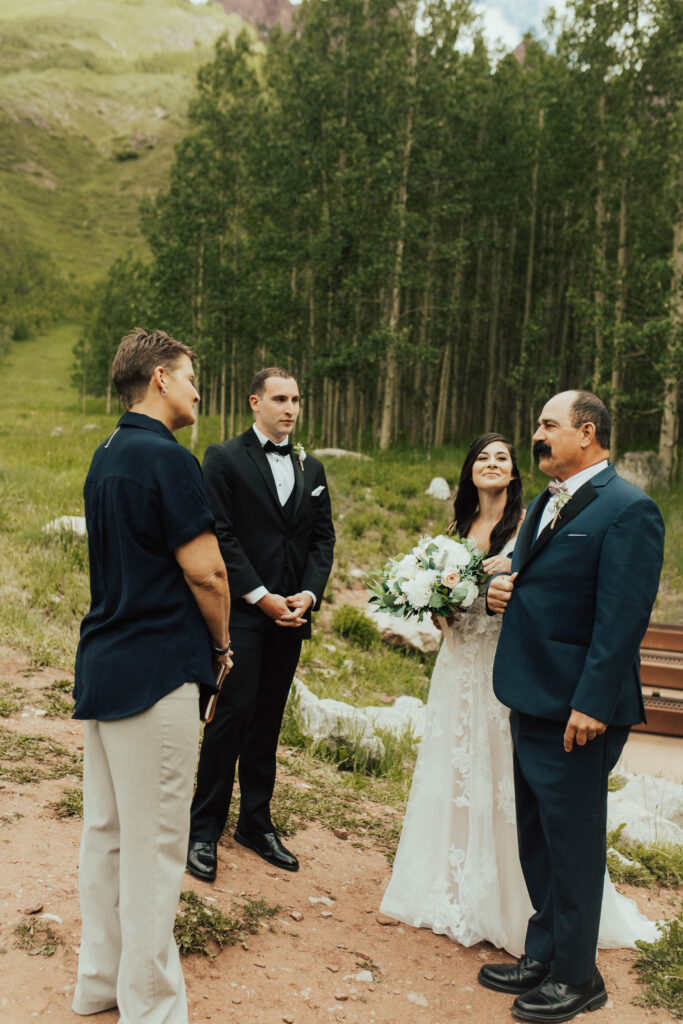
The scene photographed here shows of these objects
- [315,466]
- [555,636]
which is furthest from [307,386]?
[555,636]

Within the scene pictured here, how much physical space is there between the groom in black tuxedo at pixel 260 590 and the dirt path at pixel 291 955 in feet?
1.08

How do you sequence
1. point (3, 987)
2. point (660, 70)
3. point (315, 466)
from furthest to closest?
point (660, 70)
point (315, 466)
point (3, 987)

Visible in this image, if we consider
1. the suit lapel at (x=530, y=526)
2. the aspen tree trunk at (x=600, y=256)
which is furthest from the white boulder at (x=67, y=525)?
the aspen tree trunk at (x=600, y=256)

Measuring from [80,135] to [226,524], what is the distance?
157 m

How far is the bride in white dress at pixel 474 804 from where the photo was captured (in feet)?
13.4

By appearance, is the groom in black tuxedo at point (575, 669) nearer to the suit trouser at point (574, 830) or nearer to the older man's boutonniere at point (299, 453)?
the suit trouser at point (574, 830)

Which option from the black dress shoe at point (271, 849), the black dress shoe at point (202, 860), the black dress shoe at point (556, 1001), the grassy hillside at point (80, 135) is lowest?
the black dress shoe at point (271, 849)

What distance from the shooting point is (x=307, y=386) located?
2564cm

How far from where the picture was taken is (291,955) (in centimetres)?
376

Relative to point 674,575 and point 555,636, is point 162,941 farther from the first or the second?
point 674,575

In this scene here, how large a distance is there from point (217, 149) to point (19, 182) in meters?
109

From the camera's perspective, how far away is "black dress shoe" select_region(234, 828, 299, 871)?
15.2 feet

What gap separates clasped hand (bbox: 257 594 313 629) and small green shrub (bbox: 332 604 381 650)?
622 centimetres

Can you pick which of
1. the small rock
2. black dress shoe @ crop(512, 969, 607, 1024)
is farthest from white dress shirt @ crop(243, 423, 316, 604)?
black dress shoe @ crop(512, 969, 607, 1024)
